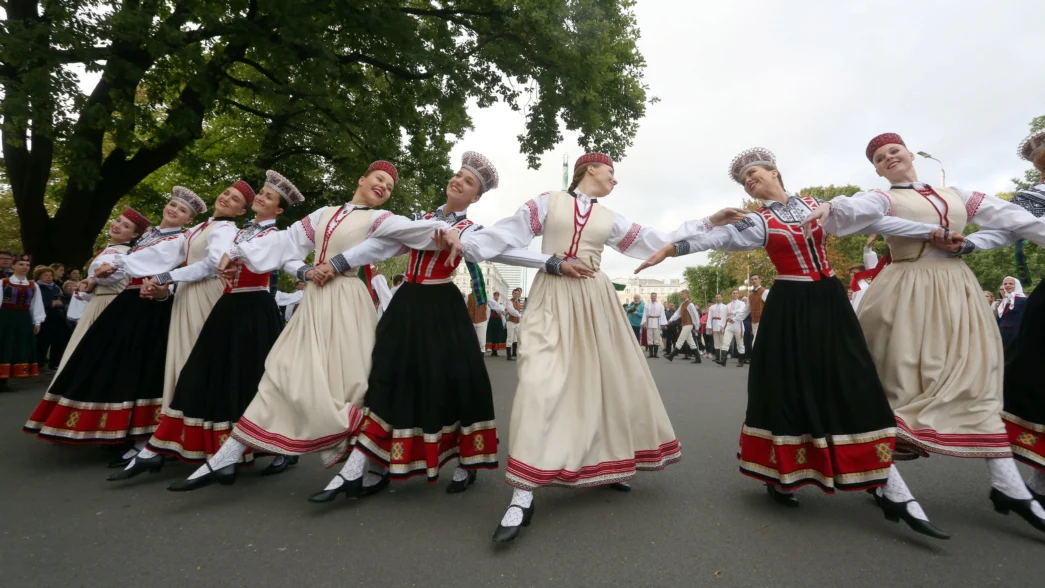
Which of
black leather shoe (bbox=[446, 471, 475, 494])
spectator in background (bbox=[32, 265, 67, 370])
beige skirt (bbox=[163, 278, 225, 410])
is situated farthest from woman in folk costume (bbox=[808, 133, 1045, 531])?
spectator in background (bbox=[32, 265, 67, 370])

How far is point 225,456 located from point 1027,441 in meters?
4.44

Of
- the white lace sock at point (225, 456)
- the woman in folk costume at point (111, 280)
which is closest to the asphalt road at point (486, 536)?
the white lace sock at point (225, 456)

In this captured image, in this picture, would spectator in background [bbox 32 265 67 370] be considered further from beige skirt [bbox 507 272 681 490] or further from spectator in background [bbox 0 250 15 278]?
beige skirt [bbox 507 272 681 490]

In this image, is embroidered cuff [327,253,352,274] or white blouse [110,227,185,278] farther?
white blouse [110,227,185,278]

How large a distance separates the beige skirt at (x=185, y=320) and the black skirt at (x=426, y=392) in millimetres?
1567

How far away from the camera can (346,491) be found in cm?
333

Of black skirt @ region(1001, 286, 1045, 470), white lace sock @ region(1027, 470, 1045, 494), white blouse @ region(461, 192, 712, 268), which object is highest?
white blouse @ region(461, 192, 712, 268)

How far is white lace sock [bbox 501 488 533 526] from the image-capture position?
278cm

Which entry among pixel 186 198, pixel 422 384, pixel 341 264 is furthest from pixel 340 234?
pixel 186 198

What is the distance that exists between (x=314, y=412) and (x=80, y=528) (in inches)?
47.7

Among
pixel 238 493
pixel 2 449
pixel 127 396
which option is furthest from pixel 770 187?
pixel 2 449

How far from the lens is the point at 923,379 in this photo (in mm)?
3275

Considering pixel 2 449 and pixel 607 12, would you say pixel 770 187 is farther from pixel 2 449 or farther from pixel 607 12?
pixel 607 12

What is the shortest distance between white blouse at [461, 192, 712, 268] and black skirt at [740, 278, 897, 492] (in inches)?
27.4
